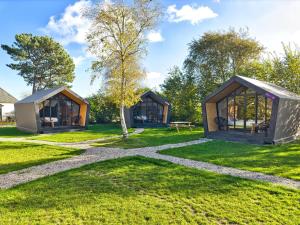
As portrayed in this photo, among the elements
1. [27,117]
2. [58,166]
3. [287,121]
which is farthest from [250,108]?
[27,117]

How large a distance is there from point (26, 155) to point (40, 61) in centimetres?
2780

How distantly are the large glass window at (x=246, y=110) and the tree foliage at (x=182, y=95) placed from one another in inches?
340

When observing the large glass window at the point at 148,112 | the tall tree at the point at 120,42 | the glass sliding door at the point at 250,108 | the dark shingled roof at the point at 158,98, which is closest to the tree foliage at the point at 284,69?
the glass sliding door at the point at 250,108

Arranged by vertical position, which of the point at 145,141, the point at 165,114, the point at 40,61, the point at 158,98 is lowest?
the point at 145,141

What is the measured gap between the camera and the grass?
4055 millimetres

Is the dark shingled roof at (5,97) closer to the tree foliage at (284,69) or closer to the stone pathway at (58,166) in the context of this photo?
the stone pathway at (58,166)

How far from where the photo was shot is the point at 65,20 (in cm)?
1553

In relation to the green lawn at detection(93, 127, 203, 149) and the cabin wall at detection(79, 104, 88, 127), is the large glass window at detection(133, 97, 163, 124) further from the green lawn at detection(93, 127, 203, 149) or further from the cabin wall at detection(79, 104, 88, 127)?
the green lawn at detection(93, 127, 203, 149)

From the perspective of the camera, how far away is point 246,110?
13484 millimetres

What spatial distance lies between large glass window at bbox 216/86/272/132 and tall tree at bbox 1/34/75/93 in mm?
26987

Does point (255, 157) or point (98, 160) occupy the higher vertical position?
point (255, 157)

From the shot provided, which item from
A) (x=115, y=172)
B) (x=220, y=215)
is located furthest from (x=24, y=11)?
(x=220, y=215)

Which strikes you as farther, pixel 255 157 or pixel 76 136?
pixel 76 136

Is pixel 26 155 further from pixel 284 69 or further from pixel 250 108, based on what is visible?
pixel 284 69
